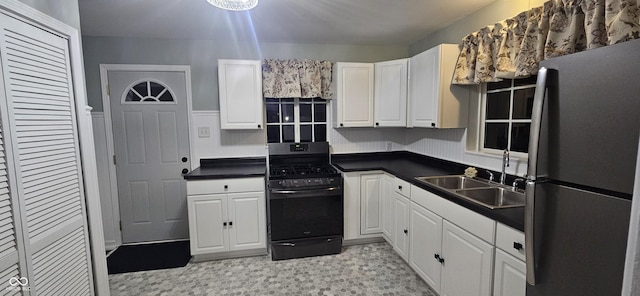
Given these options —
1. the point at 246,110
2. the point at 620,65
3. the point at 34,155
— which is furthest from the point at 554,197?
the point at 246,110

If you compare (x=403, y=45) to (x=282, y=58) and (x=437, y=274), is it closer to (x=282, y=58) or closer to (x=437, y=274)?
(x=282, y=58)

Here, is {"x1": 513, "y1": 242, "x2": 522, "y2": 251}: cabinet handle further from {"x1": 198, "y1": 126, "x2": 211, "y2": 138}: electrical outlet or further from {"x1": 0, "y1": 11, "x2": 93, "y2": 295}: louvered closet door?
{"x1": 198, "y1": 126, "x2": 211, "y2": 138}: electrical outlet

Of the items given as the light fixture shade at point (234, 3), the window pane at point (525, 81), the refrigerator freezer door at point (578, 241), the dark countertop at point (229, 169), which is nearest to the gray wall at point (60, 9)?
the light fixture shade at point (234, 3)

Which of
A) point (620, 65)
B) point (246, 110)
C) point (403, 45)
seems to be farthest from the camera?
point (403, 45)

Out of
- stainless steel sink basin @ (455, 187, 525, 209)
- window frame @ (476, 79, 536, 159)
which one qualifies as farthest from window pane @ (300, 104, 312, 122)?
stainless steel sink basin @ (455, 187, 525, 209)

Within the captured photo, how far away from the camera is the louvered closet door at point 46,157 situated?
1226 mm

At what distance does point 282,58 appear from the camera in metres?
3.13

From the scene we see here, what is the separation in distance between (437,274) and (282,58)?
2.65 m

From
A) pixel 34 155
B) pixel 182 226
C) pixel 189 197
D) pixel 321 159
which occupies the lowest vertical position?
pixel 182 226

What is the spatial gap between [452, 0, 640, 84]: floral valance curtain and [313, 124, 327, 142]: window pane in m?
1.57

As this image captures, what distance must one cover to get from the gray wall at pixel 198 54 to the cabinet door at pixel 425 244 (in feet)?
6.68

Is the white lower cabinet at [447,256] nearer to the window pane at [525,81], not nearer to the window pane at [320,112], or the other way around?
the window pane at [525,81]

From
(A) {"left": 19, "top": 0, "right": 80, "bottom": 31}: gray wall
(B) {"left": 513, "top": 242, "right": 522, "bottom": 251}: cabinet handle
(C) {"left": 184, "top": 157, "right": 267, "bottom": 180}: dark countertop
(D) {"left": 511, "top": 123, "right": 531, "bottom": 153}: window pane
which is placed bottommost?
(B) {"left": 513, "top": 242, "right": 522, "bottom": 251}: cabinet handle

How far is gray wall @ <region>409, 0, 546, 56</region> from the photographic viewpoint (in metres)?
1.93
